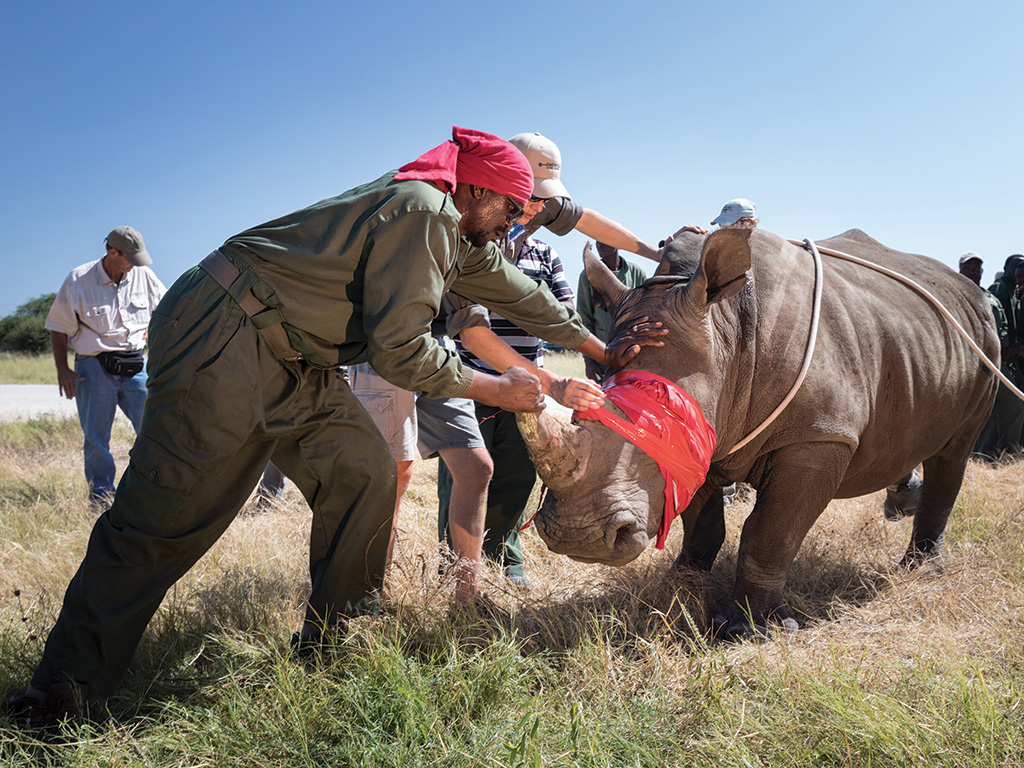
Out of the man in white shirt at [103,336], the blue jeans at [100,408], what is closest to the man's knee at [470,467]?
the blue jeans at [100,408]

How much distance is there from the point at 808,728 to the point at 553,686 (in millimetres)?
909

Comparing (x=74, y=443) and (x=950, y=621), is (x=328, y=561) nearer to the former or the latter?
(x=950, y=621)

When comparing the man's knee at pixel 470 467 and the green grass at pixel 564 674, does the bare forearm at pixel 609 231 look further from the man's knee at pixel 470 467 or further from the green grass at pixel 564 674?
the green grass at pixel 564 674

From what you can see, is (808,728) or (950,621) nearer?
(808,728)

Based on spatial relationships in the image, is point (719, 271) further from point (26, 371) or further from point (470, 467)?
point (26, 371)

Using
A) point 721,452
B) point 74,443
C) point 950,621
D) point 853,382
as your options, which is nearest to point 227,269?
point 721,452

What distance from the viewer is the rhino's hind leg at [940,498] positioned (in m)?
4.66

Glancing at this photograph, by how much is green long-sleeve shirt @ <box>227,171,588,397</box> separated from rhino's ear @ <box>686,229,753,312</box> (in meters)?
1.06

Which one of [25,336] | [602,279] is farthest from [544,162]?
[25,336]

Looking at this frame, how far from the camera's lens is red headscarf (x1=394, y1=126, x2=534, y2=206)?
2799 mm

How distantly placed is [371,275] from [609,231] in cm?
231

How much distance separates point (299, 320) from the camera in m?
2.74

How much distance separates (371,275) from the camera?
2596 mm

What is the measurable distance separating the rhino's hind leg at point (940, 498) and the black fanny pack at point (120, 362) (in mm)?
5931
